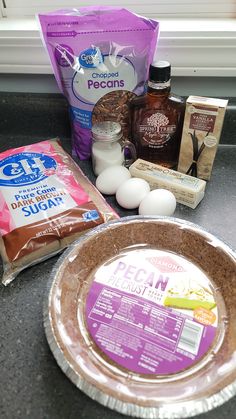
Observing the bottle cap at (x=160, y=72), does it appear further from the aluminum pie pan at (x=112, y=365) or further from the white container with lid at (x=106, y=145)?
the aluminum pie pan at (x=112, y=365)

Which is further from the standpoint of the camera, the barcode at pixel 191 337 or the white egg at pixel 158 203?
the white egg at pixel 158 203

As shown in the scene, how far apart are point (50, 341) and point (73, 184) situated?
0.30 meters

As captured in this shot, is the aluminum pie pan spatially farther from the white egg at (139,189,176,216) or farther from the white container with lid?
the white container with lid

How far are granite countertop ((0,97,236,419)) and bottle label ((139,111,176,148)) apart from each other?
0.44ft

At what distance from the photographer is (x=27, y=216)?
585mm

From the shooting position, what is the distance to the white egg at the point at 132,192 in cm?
65

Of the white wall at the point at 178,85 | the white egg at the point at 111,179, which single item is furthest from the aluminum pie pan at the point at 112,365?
the white wall at the point at 178,85

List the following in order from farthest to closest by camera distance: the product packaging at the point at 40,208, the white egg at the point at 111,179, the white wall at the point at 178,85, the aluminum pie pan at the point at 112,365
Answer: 1. the white wall at the point at 178,85
2. the white egg at the point at 111,179
3. the product packaging at the point at 40,208
4. the aluminum pie pan at the point at 112,365

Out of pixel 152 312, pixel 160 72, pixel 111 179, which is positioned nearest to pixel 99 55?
pixel 160 72

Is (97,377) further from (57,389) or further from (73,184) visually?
(73,184)

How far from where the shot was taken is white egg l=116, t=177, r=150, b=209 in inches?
25.4

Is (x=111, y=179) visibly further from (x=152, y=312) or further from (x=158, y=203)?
(x=152, y=312)

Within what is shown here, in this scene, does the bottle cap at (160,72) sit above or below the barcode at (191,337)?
above

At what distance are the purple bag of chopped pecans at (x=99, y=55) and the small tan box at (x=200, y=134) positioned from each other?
12cm
